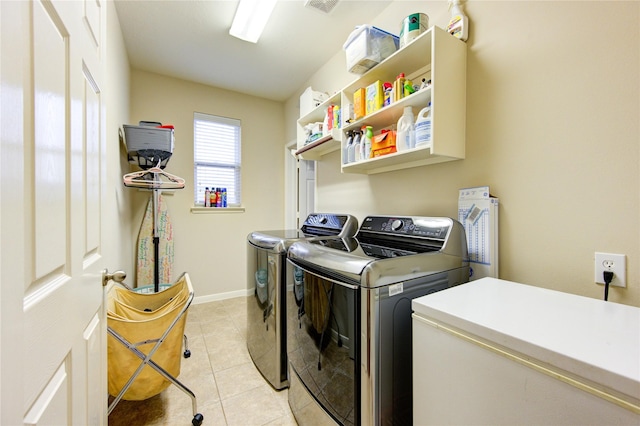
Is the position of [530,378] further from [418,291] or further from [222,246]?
[222,246]

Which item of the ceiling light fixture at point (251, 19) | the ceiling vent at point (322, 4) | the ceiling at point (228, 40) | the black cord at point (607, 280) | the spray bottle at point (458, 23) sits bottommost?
the black cord at point (607, 280)

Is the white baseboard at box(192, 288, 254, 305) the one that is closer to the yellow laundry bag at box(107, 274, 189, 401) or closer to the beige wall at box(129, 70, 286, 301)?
the beige wall at box(129, 70, 286, 301)

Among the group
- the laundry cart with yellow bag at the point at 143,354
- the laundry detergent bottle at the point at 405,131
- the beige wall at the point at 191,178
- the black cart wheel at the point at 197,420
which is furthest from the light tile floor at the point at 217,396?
the laundry detergent bottle at the point at 405,131

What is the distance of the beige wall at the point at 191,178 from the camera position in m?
3.09

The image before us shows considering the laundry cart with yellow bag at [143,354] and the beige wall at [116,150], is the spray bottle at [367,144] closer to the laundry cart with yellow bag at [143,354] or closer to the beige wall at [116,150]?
the laundry cart with yellow bag at [143,354]

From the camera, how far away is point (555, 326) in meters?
0.70

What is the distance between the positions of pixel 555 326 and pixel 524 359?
6.3 inches

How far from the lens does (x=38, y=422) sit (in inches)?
19.1

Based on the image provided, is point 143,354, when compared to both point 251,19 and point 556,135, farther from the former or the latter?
point 251,19

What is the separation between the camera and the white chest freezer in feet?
1.76

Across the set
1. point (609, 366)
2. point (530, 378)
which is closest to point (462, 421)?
point (530, 378)

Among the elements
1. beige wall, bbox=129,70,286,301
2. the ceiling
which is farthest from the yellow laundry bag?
the ceiling

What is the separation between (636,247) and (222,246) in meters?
3.52

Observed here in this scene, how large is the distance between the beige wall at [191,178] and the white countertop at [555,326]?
3.05 metres
